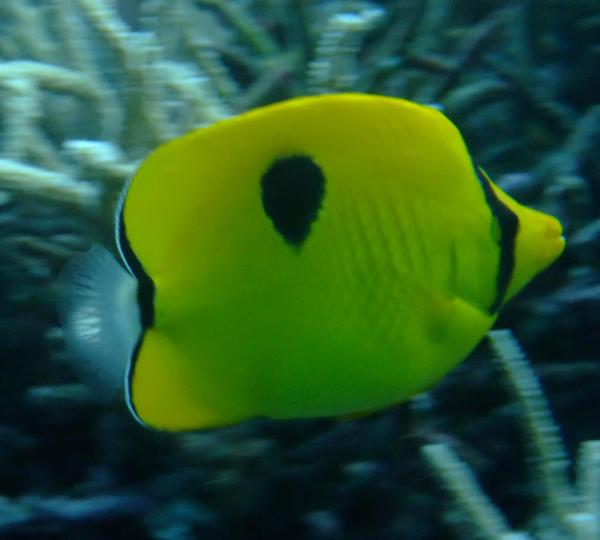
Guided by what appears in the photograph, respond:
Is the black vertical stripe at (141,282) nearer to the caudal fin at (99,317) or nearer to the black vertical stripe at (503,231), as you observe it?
the caudal fin at (99,317)

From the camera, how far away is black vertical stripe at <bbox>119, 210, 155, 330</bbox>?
858mm

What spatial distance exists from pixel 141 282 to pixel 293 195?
0.71 ft

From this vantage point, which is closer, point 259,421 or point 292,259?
point 292,259

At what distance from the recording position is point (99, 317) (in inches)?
35.4

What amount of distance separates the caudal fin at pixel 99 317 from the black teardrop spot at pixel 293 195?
0.65 feet

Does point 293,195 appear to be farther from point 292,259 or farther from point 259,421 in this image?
point 259,421

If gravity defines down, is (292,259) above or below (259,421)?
above

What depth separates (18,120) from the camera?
1.46 metres

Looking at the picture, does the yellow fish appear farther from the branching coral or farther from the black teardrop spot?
the branching coral

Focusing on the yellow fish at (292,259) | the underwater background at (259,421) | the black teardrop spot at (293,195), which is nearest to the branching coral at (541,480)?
the underwater background at (259,421)

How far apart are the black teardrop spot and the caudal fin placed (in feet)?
0.65

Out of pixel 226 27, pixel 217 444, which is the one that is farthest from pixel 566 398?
pixel 226 27

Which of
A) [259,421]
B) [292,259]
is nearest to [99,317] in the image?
[292,259]

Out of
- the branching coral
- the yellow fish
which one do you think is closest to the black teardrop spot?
the yellow fish
